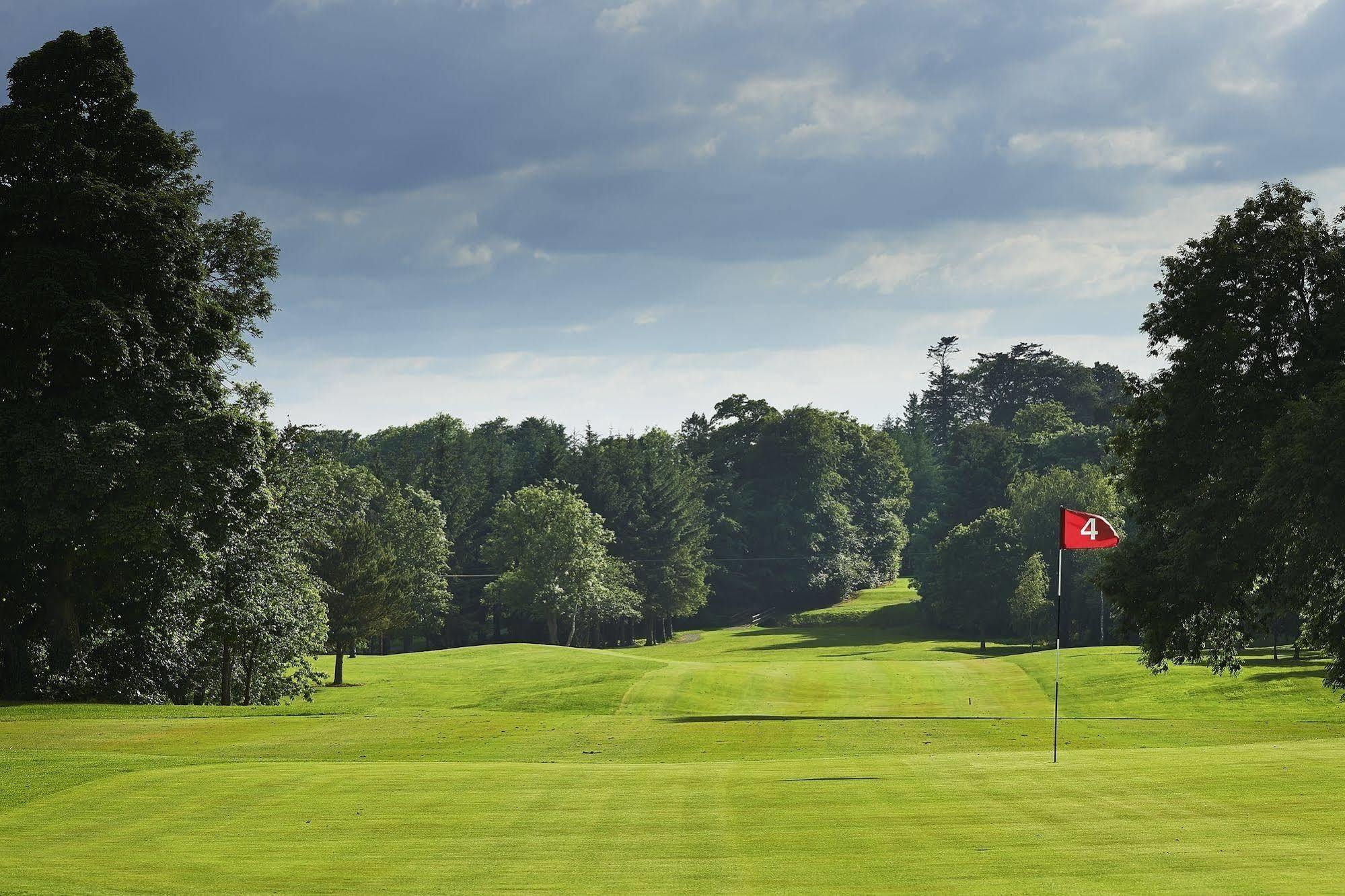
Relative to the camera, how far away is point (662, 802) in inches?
660

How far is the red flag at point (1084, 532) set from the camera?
2445 cm

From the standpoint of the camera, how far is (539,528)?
90.2 m

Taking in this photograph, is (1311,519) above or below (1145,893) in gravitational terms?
above

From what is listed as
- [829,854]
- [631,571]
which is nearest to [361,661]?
[631,571]

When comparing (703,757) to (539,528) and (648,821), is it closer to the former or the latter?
(648,821)

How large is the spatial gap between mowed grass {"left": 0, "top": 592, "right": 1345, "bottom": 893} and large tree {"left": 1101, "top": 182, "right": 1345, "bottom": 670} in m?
3.22

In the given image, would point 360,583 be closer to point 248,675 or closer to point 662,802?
point 248,675

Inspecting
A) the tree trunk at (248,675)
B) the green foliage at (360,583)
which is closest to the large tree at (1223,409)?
the green foliage at (360,583)

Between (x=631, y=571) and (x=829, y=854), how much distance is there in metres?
90.4

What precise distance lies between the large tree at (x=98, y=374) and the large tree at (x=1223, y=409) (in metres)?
23.5

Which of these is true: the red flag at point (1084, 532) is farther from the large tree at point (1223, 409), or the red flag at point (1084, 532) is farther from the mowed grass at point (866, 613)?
the mowed grass at point (866, 613)

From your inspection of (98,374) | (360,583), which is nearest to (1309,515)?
(98,374)

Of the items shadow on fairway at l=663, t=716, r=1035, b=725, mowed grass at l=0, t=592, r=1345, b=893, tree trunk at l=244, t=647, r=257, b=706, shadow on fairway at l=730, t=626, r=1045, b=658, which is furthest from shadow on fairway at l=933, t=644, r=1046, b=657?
tree trunk at l=244, t=647, r=257, b=706

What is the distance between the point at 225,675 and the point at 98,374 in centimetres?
1431
